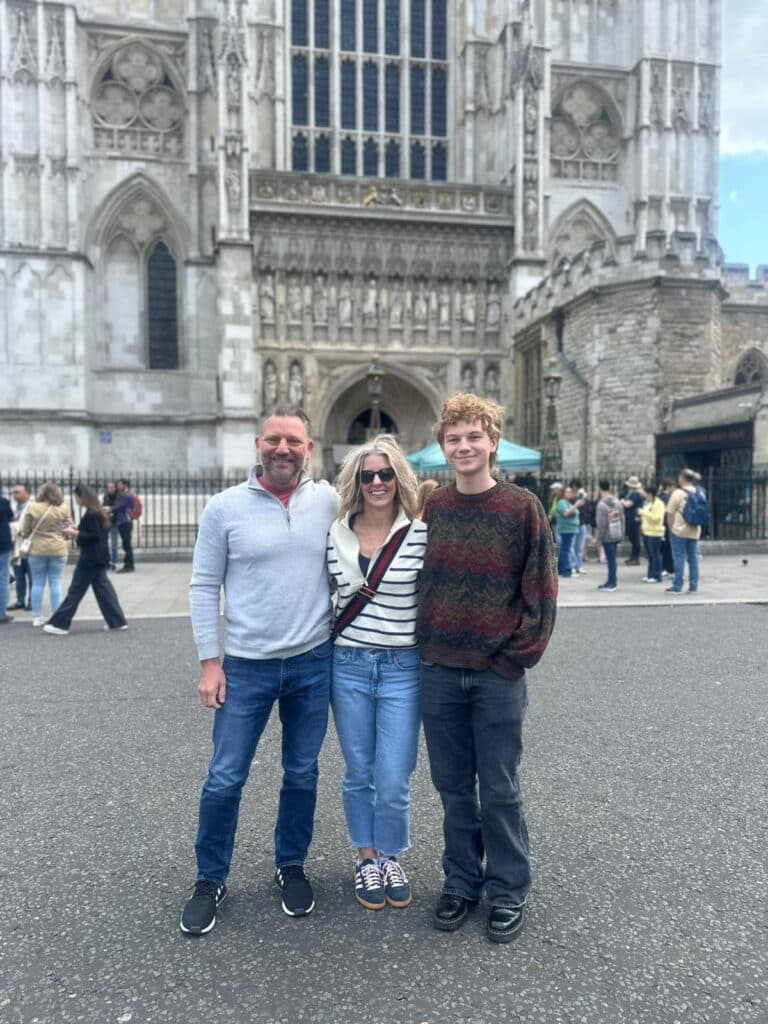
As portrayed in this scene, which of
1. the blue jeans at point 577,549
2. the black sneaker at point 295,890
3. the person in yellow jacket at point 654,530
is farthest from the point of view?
the blue jeans at point 577,549

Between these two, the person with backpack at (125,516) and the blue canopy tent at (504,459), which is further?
the blue canopy tent at (504,459)

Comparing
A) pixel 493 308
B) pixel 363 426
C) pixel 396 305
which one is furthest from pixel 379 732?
pixel 363 426

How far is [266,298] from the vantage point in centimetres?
2342

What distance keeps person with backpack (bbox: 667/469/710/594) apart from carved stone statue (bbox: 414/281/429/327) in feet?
51.6

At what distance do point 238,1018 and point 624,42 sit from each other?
107 feet

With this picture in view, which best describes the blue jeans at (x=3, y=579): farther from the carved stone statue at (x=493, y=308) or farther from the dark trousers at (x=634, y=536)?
the carved stone statue at (x=493, y=308)

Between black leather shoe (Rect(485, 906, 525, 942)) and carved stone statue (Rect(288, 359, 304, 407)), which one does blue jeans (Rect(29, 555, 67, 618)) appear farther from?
carved stone statue (Rect(288, 359, 304, 407))

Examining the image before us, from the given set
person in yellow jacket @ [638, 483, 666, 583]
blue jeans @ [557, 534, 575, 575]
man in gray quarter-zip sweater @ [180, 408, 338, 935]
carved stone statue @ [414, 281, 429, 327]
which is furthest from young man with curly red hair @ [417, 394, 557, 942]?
carved stone statue @ [414, 281, 429, 327]

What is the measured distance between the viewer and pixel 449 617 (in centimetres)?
240

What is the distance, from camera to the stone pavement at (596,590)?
8.88 meters

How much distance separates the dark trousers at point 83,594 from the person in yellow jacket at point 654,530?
7.38 metres

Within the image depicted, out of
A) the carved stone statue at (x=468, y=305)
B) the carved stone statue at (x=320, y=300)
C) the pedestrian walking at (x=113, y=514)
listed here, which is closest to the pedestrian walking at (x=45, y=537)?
the pedestrian walking at (x=113, y=514)

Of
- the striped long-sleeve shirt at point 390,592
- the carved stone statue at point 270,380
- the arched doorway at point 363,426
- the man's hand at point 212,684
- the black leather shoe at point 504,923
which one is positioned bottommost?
the black leather shoe at point 504,923

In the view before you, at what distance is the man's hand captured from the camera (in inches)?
98.5
